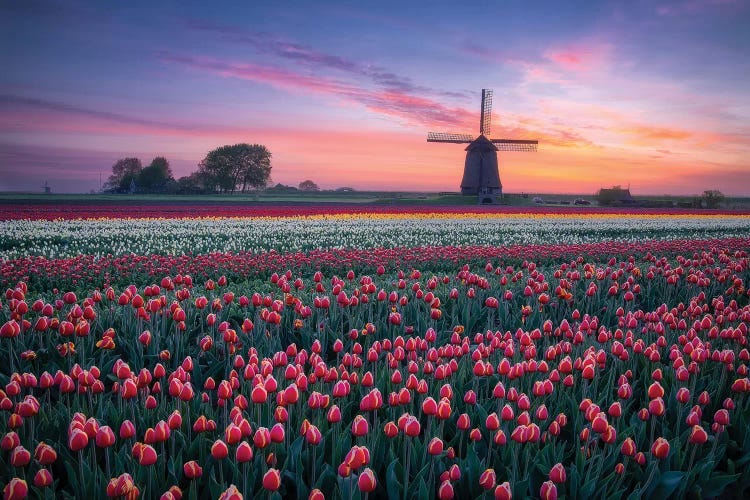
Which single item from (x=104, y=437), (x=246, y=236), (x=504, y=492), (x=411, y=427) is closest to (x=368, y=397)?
(x=411, y=427)

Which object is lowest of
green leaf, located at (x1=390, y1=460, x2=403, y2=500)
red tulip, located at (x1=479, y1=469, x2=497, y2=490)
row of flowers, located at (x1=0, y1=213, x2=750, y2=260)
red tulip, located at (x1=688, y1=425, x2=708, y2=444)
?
green leaf, located at (x1=390, y1=460, x2=403, y2=500)

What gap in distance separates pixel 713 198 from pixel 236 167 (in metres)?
61.0

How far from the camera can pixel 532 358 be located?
4.27 metres

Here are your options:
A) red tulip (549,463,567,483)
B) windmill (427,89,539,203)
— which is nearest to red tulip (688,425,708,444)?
red tulip (549,463,567,483)

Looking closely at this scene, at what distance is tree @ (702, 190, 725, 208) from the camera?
56688 millimetres

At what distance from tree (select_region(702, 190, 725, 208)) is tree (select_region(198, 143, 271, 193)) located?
5732 cm

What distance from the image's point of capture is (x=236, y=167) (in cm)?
8494

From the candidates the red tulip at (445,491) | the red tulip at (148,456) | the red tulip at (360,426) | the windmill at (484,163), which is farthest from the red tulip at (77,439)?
the windmill at (484,163)

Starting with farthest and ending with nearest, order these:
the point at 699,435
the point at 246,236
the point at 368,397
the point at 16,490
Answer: the point at 246,236
the point at 368,397
the point at 699,435
the point at 16,490

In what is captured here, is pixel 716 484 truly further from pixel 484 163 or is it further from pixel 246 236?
pixel 484 163

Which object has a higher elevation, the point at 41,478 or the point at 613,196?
the point at 613,196

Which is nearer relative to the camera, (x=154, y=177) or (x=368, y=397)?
(x=368, y=397)

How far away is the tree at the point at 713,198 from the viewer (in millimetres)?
56688

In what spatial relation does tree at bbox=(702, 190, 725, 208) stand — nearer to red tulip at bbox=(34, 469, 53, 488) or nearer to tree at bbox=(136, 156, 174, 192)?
red tulip at bbox=(34, 469, 53, 488)
